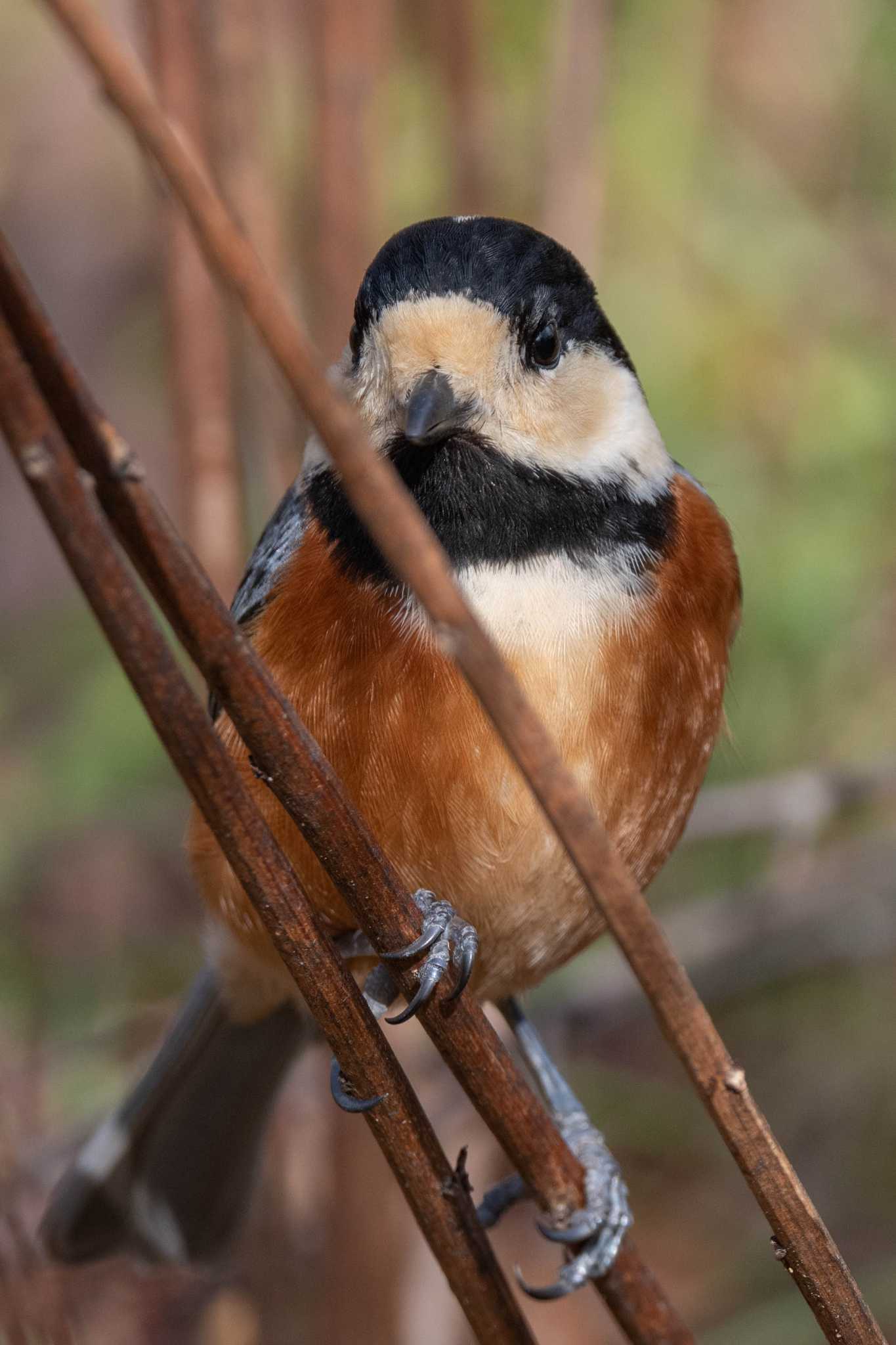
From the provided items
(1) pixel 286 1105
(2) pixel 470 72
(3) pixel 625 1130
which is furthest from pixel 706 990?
(2) pixel 470 72

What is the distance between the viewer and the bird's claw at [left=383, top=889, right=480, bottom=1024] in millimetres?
1931

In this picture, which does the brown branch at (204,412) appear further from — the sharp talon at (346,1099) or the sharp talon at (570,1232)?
the sharp talon at (570,1232)

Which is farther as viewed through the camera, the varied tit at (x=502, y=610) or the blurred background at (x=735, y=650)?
the blurred background at (x=735, y=650)

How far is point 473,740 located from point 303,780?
83 cm

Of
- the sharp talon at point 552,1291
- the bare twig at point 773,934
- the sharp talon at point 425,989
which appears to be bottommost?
the bare twig at point 773,934

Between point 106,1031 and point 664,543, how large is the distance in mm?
2376

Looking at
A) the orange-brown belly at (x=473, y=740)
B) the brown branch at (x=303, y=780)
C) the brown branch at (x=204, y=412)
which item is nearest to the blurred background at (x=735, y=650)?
the brown branch at (x=204, y=412)

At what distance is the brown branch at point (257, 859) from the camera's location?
1414mm

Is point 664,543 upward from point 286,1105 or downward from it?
upward

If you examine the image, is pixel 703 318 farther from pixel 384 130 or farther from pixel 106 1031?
pixel 106 1031

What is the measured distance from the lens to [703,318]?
5.08 metres

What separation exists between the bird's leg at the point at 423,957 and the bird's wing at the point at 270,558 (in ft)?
2.01

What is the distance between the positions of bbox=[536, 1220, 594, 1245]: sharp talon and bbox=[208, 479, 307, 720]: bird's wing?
1.14 m

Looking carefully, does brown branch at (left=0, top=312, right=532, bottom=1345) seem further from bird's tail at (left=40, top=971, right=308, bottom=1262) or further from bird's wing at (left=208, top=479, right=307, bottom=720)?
bird's tail at (left=40, top=971, right=308, bottom=1262)
